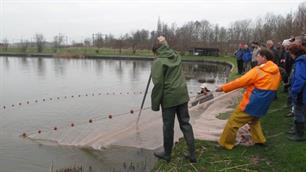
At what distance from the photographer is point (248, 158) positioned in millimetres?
7215

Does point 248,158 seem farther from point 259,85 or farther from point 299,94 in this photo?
point 299,94

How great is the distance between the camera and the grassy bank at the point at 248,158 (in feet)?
22.3

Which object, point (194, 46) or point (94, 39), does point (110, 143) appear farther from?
point (94, 39)

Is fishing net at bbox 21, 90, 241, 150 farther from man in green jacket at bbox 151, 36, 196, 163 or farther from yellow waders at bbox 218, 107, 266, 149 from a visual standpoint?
man in green jacket at bbox 151, 36, 196, 163

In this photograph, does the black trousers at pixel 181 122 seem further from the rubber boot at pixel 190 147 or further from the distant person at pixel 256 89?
the distant person at pixel 256 89

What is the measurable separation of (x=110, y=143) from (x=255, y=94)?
5.02 metres

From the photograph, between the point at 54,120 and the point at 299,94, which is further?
the point at 54,120

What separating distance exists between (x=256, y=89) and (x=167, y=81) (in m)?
1.76

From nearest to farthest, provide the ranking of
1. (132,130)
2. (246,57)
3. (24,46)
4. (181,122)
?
(181,122), (132,130), (246,57), (24,46)

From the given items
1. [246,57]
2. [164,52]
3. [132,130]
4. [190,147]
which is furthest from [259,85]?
[246,57]

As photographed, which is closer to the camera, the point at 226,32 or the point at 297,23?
the point at 297,23

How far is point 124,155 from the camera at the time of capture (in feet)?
33.1

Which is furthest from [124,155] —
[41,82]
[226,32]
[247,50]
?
[226,32]

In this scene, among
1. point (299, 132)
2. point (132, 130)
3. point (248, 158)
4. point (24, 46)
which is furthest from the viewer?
point (24, 46)
